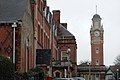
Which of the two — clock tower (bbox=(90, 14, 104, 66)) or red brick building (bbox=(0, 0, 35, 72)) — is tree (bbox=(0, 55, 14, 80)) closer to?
red brick building (bbox=(0, 0, 35, 72))

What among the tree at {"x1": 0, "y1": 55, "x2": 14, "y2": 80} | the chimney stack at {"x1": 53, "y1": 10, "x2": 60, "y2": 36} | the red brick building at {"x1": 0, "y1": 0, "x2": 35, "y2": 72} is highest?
the chimney stack at {"x1": 53, "y1": 10, "x2": 60, "y2": 36}

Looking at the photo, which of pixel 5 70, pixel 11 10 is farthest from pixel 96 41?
pixel 5 70

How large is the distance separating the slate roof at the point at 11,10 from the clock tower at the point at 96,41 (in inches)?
3678

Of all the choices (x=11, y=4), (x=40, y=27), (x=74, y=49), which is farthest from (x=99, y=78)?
(x=11, y=4)

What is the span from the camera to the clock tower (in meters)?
137

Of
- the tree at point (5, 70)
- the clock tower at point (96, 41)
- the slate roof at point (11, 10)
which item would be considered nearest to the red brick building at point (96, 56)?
the clock tower at point (96, 41)

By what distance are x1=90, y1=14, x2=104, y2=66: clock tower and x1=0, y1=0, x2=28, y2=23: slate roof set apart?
93420 mm

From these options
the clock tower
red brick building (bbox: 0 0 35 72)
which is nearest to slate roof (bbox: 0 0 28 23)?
red brick building (bbox: 0 0 35 72)

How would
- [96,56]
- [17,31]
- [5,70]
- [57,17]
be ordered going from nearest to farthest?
[5,70], [17,31], [57,17], [96,56]

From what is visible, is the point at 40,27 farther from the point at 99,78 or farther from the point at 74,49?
the point at 99,78

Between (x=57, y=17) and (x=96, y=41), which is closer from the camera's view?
(x=57, y=17)

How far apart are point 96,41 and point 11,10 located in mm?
98001

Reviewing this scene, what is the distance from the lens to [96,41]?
13938 cm

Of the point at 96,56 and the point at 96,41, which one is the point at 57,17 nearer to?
the point at 96,56
